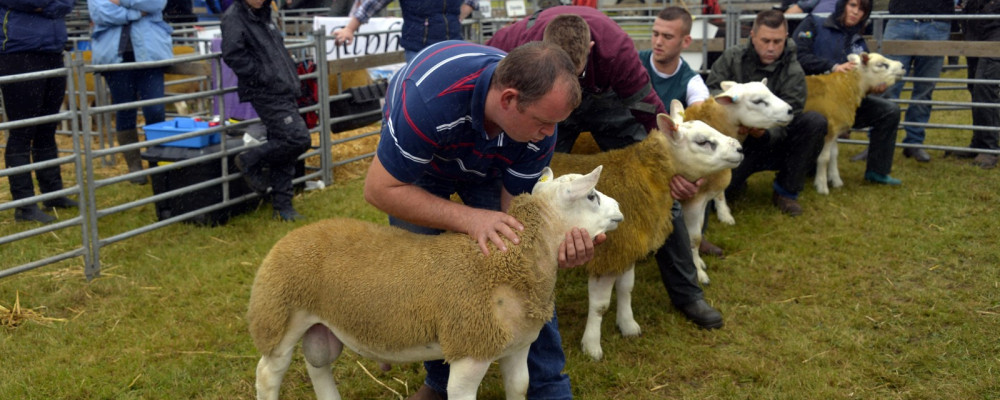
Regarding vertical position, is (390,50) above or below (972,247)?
above

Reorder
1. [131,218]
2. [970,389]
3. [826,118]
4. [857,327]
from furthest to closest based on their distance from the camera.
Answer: [826,118], [131,218], [857,327], [970,389]

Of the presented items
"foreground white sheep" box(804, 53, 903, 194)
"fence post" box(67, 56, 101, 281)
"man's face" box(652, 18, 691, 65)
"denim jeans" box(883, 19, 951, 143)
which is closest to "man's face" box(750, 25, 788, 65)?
"foreground white sheep" box(804, 53, 903, 194)

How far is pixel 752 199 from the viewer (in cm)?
724

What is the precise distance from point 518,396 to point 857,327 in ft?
7.50

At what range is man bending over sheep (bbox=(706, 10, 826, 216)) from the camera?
21.2 ft

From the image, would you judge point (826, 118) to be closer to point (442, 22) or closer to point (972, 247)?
point (972, 247)

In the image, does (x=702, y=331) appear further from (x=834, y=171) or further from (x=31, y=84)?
(x=31, y=84)

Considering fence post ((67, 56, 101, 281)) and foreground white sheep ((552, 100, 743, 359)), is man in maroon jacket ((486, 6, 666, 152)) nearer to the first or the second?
foreground white sheep ((552, 100, 743, 359))

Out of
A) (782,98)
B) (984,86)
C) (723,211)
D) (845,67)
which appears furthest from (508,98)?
(984,86)

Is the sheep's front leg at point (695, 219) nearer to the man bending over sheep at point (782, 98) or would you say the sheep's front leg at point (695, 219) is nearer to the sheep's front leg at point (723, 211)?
the sheep's front leg at point (723, 211)

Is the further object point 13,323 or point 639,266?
point 639,266

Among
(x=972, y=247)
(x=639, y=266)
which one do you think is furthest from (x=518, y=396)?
(x=972, y=247)

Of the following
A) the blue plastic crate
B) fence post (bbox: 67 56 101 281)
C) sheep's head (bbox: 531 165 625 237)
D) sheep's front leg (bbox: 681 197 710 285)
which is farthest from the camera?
the blue plastic crate

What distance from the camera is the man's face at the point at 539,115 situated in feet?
8.46
